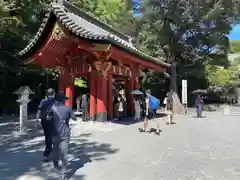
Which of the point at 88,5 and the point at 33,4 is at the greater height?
the point at 88,5

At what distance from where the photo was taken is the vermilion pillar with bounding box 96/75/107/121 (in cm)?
1416

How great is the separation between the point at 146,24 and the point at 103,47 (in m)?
14.2

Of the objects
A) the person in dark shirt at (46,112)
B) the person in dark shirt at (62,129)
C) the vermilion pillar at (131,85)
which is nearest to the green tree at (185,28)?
the vermilion pillar at (131,85)

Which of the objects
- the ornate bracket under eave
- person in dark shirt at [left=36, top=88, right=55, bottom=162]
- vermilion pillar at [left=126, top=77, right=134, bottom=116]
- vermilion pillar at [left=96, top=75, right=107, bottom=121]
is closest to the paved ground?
person in dark shirt at [left=36, top=88, right=55, bottom=162]

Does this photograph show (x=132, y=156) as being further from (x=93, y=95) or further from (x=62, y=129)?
(x=93, y=95)

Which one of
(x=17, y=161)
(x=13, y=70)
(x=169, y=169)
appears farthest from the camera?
(x=13, y=70)

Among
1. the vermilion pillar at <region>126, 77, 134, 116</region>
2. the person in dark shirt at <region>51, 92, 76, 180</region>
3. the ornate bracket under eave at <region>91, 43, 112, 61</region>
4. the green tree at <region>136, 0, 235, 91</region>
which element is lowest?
the person in dark shirt at <region>51, 92, 76, 180</region>

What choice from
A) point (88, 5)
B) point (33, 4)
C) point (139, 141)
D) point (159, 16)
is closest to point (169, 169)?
point (139, 141)

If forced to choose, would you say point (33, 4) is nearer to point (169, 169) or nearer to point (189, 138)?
point (189, 138)

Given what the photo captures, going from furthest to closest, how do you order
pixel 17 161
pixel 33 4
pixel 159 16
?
pixel 159 16, pixel 33 4, pixel 17 161

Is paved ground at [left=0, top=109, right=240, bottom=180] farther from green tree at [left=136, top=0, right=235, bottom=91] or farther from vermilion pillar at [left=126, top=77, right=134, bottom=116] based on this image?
green tree at [left=136, top=0, right=235, bottom=91]

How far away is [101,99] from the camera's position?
1419cm

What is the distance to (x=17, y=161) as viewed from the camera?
23.7ft

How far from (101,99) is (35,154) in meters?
6.51
